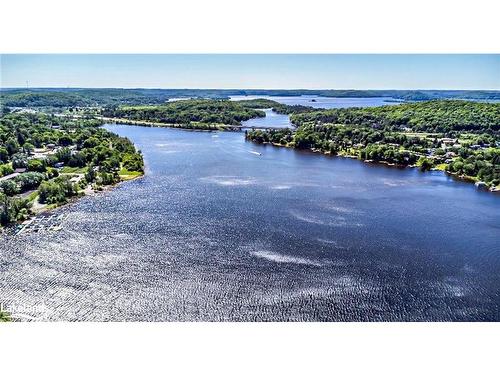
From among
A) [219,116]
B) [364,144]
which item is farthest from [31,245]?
[219,116]

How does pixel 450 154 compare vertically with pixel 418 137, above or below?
below

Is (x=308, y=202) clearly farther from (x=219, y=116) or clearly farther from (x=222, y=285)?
(x=219, y=116)

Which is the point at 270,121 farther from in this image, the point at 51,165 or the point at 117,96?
the point at 117,96

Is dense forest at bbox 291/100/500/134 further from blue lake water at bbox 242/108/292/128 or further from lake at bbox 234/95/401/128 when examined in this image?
lake at bbox 234/95/401/128

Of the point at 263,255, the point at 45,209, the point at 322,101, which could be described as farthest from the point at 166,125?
the point at 322,101

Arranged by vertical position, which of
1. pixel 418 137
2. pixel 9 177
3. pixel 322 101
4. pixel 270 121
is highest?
pixel 9 177

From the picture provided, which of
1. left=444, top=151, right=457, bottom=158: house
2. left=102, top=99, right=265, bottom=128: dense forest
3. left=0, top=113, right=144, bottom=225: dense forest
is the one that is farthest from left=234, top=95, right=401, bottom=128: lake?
left=0, top=113, right=144, bottom=225: dense forest
